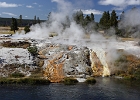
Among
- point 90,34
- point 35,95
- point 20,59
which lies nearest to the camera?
point 35,95

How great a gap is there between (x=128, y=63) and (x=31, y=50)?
53.1 ft

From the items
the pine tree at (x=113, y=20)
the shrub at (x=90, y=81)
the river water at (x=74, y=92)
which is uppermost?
the pine tree at (x=113, y=20)

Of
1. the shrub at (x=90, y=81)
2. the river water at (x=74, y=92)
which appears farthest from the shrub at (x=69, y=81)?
the shrub at (x=90, y=81)

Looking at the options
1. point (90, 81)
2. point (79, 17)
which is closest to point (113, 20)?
point (79, 17)

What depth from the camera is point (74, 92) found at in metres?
33.0

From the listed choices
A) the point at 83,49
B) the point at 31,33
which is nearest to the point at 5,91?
the point at 83,49

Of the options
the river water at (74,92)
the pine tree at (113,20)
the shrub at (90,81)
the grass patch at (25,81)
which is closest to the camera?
the river water at (74,92)

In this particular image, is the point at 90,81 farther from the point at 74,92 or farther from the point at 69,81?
the point at 74,92

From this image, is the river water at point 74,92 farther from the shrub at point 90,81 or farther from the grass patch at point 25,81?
the grass patch at point 25,81

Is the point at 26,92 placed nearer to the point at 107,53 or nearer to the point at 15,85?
the point at 15,85

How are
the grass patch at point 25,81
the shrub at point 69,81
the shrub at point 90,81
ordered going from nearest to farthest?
1. the grass patch at point 25,81
2. the shrub at point 69,81
3. the shrub at point 90,81

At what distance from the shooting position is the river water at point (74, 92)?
31.0m

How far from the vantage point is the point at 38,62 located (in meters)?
44.3

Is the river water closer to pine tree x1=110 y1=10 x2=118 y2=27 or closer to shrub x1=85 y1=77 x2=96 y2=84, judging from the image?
shrub x1=85 y1=77 x2=96 y2=84
